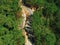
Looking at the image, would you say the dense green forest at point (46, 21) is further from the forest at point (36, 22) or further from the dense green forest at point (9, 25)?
the dense green forest at point (9, 25)

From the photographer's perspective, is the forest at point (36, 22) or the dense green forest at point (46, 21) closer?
the forest at point (36, 22)

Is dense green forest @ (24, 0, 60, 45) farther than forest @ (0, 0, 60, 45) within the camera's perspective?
Yes

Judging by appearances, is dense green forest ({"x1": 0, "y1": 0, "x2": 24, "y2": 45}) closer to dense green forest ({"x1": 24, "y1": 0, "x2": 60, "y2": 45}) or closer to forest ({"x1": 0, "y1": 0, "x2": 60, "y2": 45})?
forest ({"x1": 0, "y1": 0, "x2": 60, "y2": 45})

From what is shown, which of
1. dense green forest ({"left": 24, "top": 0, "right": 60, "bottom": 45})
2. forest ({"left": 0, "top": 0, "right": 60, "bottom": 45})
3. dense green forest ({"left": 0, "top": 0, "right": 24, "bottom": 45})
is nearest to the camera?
dense green forest ({"left": 0, "top": 0, "right": 24, "bottom": 45})

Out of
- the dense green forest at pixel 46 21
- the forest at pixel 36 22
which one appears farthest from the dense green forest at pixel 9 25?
the dense green forest at pixel 46 21

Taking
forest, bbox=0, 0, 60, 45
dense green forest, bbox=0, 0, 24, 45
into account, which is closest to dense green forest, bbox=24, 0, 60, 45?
forest, bbox=0, 0, 60, 45

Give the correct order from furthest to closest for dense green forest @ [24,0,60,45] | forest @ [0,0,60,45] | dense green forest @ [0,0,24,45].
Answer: dense green forest @ [24,0,60,45] < forest @ [0,0,60,45] < dense green forest @ [0,0,24,45]

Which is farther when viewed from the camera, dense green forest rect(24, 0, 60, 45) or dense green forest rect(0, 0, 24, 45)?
dense green forest rect(24, 0, 60, 45)

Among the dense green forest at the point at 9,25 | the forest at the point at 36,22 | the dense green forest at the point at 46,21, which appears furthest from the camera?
the dense green forest at the point at 46,21

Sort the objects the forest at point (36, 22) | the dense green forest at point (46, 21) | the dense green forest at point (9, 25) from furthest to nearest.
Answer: the dense green forest at point (46, 21) → the forest at point (36, 22) → the dense green forest at point (9, 25)

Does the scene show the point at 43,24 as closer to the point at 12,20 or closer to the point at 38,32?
the point at 38,32
